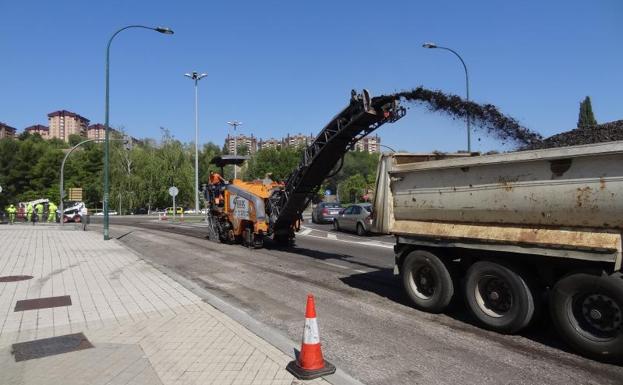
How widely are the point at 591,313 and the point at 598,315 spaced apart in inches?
2.9

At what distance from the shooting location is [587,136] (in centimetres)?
770

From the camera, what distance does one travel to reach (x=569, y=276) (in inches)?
220

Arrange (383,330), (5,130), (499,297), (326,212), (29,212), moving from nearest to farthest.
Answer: (499,297)
(383,330)
(326,212)
(29,212)
(5,130)

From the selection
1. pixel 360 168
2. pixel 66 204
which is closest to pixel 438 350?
pixel 66 204

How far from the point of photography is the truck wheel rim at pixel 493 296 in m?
6.36

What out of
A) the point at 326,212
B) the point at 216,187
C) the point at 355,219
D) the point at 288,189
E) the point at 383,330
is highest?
the point at 216,187

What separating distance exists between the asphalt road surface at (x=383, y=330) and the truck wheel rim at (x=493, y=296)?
0.30 m

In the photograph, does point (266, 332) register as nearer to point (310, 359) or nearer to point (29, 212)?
point (310, 359)

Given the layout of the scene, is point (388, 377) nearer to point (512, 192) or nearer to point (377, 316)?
point (377, 316)

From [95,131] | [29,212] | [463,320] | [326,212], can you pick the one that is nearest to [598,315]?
[463,320]

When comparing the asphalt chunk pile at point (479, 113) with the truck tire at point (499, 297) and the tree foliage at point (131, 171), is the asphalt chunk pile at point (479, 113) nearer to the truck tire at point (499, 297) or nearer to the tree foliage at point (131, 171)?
the truck tire at point (499, 297)

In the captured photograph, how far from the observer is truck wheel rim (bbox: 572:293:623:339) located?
518 centimetres

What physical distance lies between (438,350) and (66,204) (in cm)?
4983

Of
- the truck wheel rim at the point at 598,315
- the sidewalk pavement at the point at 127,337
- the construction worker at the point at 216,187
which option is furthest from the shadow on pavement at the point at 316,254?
the truck wheel rim at the point at 598,315
